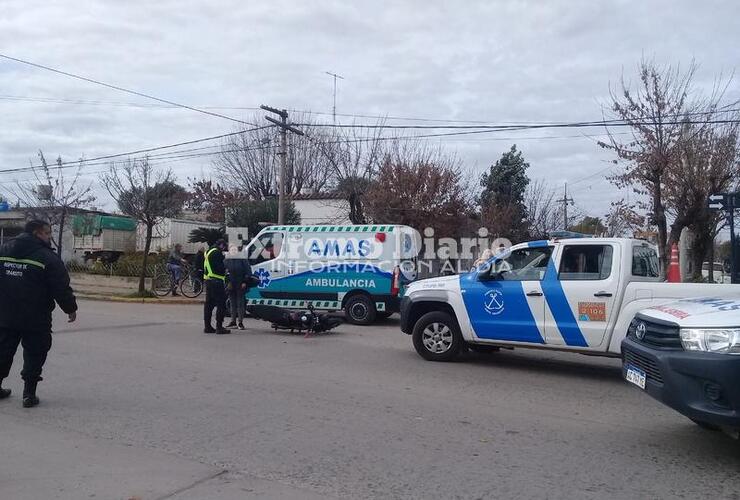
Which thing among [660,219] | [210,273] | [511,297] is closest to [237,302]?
[210,273]

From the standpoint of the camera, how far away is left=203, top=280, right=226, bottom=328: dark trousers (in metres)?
12.8

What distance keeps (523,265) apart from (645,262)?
1.57m

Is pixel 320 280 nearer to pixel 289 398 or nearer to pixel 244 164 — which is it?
pixel 289 398

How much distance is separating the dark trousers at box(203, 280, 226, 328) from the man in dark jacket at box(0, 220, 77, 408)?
5.87 meters

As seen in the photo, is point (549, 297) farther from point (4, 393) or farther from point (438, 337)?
point (4, 393)

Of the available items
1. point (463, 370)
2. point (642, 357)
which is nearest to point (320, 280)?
point (463, 370)

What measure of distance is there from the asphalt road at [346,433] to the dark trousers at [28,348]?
400 mm

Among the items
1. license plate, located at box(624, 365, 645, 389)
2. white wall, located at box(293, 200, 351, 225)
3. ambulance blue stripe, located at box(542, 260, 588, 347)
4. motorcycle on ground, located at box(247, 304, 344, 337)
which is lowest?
motorcycle on ground, located at box(247, 304, 344, 337)

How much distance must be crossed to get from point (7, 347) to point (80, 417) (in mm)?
1081

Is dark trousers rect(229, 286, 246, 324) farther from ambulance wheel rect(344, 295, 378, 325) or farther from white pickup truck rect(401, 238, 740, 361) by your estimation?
white pickup truck rect(401, 238, 740, 361)

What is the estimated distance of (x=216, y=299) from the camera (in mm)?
12789

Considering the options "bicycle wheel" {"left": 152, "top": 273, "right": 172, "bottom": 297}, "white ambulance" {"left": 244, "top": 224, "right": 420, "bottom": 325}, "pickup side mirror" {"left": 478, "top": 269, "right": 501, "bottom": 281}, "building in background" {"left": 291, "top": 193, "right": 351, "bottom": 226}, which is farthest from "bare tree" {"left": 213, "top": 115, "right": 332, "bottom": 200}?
"pickup side mirror" {"left": 478, "top": 269, "right": 501, "bottom": 281}

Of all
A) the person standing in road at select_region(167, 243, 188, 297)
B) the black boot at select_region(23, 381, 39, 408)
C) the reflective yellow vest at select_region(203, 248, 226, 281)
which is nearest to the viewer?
the black boot at select_region(23, 381, 39, 408)

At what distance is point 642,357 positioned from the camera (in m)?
5.63
